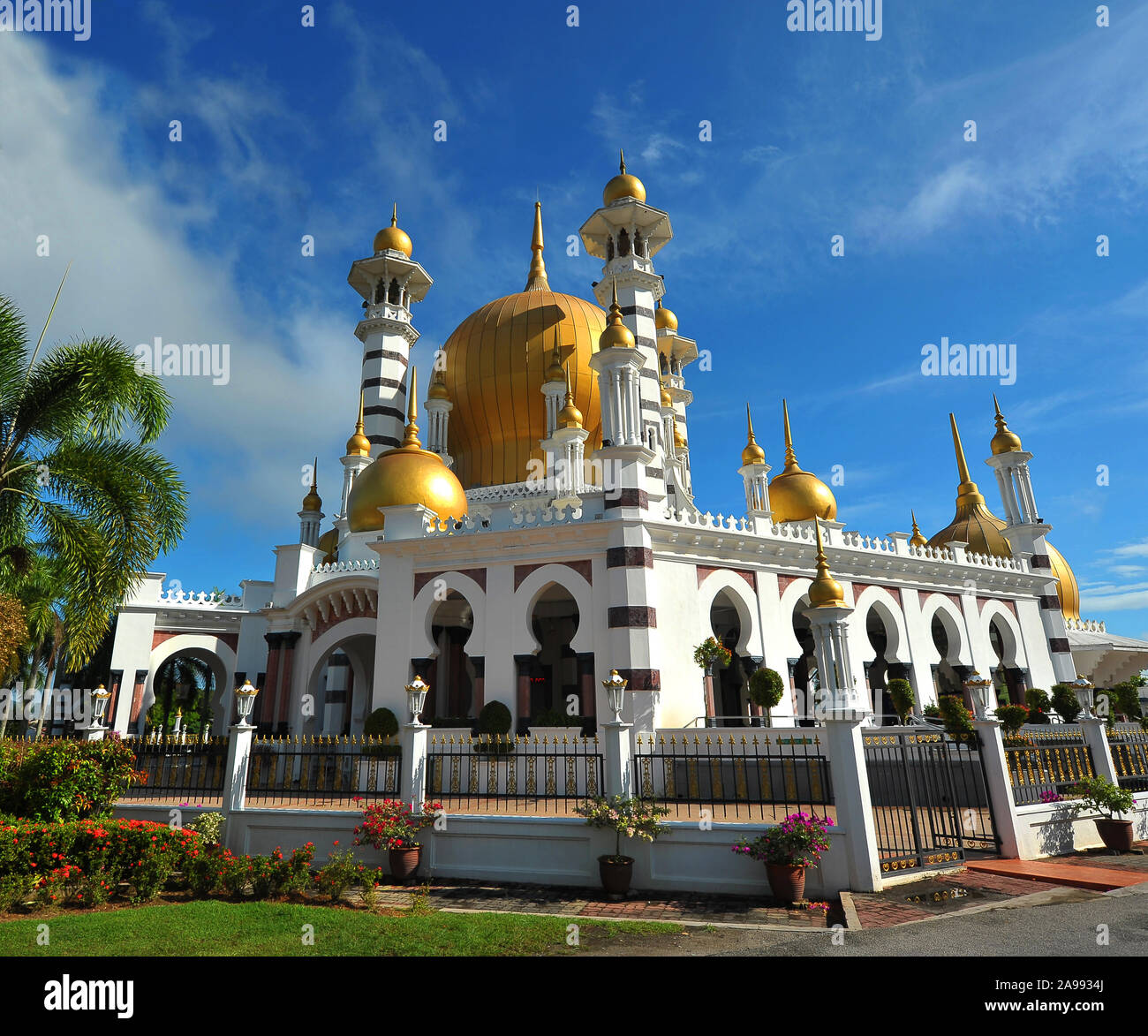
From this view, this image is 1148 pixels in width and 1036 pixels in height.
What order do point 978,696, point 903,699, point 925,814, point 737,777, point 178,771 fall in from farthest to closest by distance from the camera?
point 903,699 < point 178,771 < point 925,814 < point 737,777 < point 978,696

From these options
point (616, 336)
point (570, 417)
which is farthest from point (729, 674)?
point (616, 336)

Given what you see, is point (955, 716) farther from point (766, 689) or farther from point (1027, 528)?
point (1027, 528)

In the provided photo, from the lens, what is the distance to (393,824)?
11156 mm

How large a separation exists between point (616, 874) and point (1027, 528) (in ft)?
78.7

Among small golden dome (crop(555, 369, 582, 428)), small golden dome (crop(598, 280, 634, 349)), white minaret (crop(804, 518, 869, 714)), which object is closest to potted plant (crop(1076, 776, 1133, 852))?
white minaret (crop(804, 518, 869, 714))

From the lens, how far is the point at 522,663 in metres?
18.0

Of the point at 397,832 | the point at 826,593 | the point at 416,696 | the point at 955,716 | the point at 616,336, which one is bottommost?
the point at 397,832

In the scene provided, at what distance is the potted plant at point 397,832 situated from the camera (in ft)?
36.1

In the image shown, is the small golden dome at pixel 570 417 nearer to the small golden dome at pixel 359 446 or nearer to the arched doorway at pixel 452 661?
the arched doorway at pixel 452 661

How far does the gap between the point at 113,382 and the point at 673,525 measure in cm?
1258

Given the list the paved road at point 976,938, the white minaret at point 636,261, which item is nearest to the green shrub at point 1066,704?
the white minaret at point 636,261

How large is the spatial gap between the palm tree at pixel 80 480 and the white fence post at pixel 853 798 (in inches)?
485

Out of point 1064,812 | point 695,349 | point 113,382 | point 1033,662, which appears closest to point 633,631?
point 1064,812
